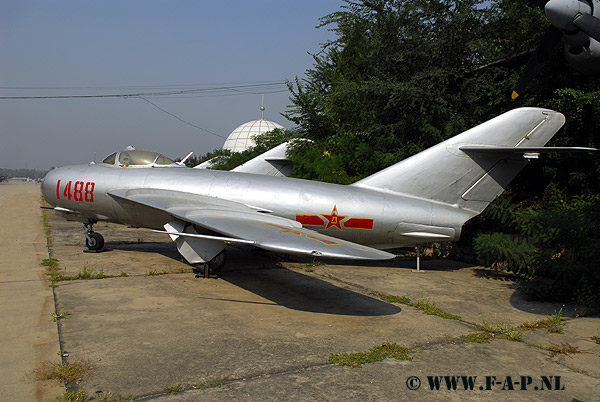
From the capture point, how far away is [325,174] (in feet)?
49.2

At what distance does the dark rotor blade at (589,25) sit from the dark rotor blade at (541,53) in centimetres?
248

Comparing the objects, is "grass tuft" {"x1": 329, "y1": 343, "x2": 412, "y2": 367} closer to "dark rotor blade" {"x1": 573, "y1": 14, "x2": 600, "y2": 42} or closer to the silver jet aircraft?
the silver jet aircraft

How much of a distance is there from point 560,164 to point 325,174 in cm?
717

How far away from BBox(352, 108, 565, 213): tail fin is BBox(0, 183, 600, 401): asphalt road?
6.50ft

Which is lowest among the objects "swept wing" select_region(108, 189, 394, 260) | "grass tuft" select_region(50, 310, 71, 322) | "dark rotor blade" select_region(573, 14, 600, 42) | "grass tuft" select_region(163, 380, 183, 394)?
"grass tuft" select_region(163, 380, 183, 394)

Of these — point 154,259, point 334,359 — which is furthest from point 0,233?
point 334,359

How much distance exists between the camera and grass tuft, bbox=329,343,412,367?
468 centimetres

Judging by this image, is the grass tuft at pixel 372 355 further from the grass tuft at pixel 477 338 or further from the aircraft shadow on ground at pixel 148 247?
the aircraft shadow on ground at pixel 148 247

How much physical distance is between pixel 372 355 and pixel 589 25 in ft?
18.7

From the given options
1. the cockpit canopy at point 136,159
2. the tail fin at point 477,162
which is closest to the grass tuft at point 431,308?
the tail fin at point 477,162

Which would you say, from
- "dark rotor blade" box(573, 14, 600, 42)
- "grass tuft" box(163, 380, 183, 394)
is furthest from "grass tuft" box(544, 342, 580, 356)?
"grass tuft" box(163, 380, 183, 394)

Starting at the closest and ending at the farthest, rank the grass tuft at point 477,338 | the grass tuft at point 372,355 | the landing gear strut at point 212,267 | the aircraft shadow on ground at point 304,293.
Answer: the grass tuft at point 372,355
the grass tuft at point 477,338
the aircraft shadow on ground at point 304,293
the landing gear strut at point 212,267

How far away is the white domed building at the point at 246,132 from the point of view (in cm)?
5847

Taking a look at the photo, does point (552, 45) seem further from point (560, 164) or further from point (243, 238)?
point (243, 238)
